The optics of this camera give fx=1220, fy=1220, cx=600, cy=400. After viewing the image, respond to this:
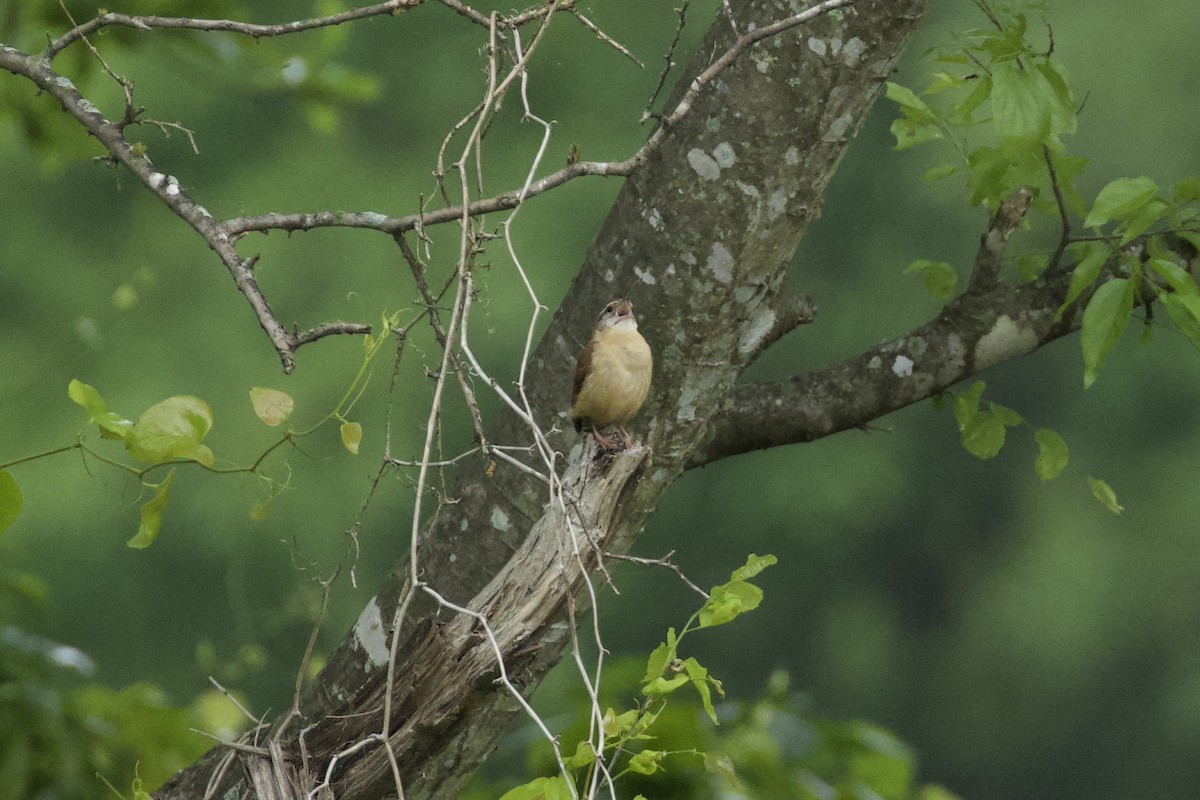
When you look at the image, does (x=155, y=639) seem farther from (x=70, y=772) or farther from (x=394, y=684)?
(x=394, y=684)

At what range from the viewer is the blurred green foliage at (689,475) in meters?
2.04

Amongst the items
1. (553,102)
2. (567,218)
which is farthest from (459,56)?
(567,218)

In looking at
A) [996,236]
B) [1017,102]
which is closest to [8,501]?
[1017,102]

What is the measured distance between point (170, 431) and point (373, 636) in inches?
12.5

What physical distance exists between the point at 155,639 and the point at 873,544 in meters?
1.28

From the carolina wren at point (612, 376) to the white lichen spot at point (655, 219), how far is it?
0.07 meters

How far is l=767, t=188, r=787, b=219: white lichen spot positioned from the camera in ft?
3.17

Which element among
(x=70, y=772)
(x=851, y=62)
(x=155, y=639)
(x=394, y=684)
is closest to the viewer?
(x=394, y=684)

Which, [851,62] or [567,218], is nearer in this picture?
[851,62]

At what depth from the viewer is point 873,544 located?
2.10 meters

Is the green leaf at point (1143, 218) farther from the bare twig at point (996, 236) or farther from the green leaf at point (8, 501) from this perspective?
the green leaf at point (8, 501)

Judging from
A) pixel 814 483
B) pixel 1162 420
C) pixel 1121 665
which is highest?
pixel 1162 420

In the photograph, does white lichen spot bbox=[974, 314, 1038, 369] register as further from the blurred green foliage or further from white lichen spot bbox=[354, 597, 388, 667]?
the blurred green foliage

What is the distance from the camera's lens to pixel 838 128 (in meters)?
0.97
